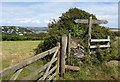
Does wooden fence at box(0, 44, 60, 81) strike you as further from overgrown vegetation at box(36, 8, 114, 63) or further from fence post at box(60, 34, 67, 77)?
overgrown vegetation at box(36, 8, 114, 63)

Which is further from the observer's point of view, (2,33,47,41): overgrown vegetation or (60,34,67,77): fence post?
(2,33,47,41): overgrown vegetation

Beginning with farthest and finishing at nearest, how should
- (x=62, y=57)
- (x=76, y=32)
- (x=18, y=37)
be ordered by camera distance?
1. (x=18, y=37)
2. (x=76, y=32)
3. (x=62, y=57)

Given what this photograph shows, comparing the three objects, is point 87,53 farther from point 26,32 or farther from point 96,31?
point 26,32

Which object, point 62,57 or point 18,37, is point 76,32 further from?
point 18,37

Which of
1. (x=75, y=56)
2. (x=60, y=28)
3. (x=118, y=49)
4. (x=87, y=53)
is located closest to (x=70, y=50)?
(x=75, y=56)

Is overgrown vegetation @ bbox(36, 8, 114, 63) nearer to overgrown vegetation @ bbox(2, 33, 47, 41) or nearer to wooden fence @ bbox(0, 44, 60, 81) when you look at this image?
wooden fence @ bbox(0, 44, 60, 81)

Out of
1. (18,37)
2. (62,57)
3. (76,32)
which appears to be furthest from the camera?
(18,37)

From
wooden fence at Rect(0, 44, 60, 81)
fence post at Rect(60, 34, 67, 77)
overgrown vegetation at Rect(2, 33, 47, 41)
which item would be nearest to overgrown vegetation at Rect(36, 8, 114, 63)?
fence post at Rect(60, 34, 67, 77)

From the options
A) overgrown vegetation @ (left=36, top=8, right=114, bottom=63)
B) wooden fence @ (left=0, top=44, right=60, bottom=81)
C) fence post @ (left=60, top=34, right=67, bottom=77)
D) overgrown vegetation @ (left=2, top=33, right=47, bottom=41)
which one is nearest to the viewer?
wooden fence @ (left=0, top=44, right=60, bottom=81)

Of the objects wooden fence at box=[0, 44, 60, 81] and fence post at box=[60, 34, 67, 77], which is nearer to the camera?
wooden fence at box=[0, 44, 60, 81]

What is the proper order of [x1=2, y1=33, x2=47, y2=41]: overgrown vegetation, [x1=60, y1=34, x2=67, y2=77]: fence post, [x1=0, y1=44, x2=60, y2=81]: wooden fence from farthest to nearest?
[x1=2, y1=33, x2=47, y2=41]: overgrown vegetation < [x1=60, y1=34, x2=67, y2=77]: fence post < [x1=0, y1=44, x2=60, y2=81]: wooden fence

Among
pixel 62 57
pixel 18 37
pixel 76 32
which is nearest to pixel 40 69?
pixel 62 57

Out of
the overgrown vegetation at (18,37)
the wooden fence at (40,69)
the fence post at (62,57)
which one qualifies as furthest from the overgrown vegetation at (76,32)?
the overgrown vegetation at (18,37)

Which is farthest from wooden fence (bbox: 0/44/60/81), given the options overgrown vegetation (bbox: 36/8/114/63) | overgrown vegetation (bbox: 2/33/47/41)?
overgrown vegetation (bbox: 2/33/47/41)
